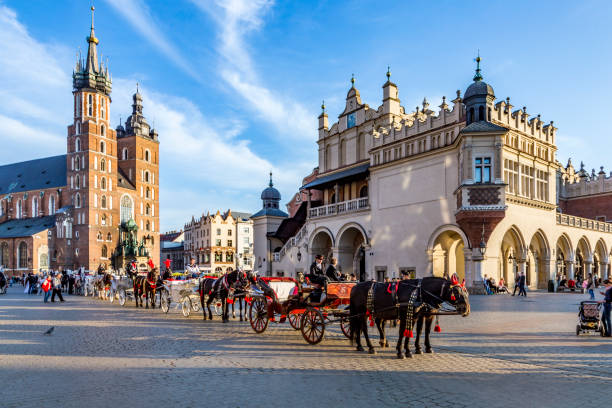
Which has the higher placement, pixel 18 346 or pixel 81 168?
pixel 81 168

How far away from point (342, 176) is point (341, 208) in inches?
102

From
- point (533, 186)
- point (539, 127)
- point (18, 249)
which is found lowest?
point (18, 249)

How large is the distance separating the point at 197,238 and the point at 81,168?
31.4 metres

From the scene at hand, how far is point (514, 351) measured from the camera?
34.8 feet

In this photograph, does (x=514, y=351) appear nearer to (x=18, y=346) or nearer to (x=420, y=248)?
(x=18, y=346)

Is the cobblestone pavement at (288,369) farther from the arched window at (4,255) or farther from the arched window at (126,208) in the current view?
the arched window at (4,255)

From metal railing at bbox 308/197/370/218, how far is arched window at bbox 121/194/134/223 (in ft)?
207

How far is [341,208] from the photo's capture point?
121ft

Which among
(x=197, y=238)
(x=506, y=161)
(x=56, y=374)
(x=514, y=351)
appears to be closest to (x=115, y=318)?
(x=56, y=374)

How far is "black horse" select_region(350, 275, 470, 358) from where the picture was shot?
9711mm

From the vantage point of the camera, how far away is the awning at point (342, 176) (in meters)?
36.1

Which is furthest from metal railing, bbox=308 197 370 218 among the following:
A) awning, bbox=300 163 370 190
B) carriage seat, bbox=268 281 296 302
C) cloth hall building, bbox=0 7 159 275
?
cloth hall building, bbox=0 7 159 275

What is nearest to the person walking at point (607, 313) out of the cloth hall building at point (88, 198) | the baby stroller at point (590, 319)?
the baby stroller at point (590, 319)

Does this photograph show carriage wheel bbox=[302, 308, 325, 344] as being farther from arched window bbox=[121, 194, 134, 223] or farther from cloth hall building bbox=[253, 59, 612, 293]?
arched window bbox=[121, 194, 134, 223]
